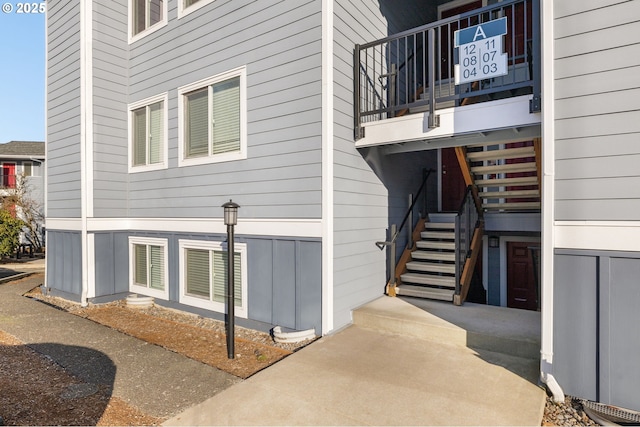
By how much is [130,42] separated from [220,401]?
7.25 m

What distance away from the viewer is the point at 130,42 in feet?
23.9

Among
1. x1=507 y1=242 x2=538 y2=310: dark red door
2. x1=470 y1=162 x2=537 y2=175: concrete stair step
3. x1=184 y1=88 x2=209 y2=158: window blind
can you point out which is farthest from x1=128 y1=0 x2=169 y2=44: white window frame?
x1=507 y1=242 x2=538 y2=310: dark red door

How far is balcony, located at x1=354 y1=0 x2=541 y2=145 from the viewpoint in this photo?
3852 millimetres

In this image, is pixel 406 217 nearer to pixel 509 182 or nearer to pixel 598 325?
pixel 509 182

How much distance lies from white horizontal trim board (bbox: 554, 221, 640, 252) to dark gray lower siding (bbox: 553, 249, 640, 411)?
57mm

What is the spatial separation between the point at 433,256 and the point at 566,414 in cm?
314

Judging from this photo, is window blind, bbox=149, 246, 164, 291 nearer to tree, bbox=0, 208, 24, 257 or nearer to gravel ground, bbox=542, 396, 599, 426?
gravel ground, bbox=542, 396, 599, 426

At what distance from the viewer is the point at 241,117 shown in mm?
5305

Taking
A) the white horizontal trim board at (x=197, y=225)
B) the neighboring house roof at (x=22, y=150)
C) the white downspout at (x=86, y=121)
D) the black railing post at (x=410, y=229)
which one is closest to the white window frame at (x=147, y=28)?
the white downspout at (x=86, y=121)

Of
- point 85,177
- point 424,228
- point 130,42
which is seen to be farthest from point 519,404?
point 130,42

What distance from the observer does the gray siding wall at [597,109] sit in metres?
2.88

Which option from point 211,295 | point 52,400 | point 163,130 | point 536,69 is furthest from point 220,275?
point 536,69

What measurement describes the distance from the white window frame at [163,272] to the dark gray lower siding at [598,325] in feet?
19.3

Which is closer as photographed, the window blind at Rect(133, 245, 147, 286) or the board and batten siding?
the board and batten siding
